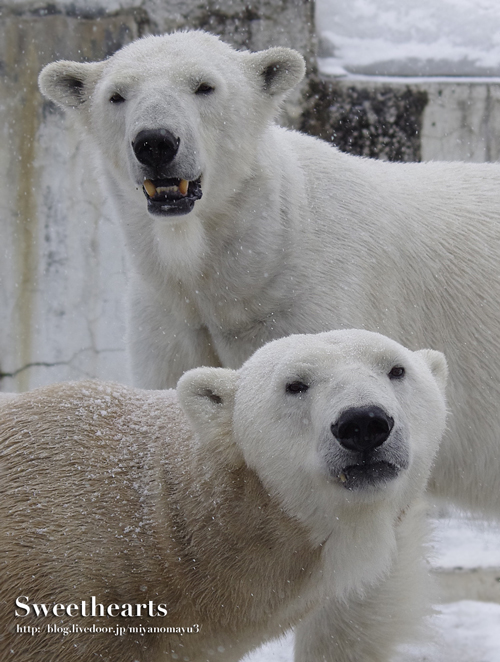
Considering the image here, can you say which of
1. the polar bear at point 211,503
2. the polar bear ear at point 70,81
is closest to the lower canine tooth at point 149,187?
the polar bear ear at point 70,81

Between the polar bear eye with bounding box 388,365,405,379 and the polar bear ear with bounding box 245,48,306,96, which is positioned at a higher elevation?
the polar bear ear with bounding box 245,48,306,96

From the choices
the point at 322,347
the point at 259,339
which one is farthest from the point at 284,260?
the point at 322,347

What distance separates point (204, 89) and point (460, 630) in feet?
8.63

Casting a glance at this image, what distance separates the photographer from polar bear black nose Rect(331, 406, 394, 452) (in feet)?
6.31

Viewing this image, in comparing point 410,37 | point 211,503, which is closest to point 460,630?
point 211,503

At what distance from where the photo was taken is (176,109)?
283 centimetres

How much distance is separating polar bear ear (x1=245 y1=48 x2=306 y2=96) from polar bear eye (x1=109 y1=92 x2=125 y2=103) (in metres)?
0.48

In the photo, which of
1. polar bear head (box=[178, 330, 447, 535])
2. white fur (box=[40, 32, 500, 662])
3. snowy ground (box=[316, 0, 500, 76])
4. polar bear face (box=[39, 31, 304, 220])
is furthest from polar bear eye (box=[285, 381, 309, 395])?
snowy ground (box=[316, 0, 500, 76])

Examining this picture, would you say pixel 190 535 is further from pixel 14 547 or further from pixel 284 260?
pixel 284 260

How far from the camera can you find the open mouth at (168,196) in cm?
286

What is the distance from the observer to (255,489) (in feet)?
7.42

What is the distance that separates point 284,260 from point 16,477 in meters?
1.19

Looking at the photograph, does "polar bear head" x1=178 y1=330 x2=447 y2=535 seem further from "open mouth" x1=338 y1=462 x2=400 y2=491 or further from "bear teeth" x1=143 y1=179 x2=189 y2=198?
"bear teeth" x1=143 y1=179 x2=189 y2=198

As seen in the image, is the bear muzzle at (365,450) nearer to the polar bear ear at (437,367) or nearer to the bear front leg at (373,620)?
the polar bear ear at (437,367)
